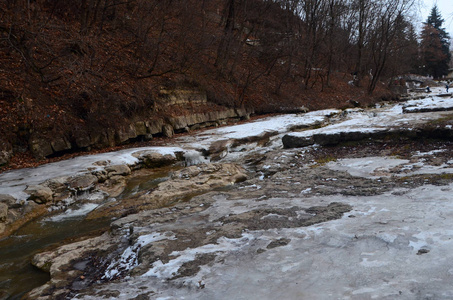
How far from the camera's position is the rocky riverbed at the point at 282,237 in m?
2.88

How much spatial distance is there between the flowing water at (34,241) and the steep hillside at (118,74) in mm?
4196

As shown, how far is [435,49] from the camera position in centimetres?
5806

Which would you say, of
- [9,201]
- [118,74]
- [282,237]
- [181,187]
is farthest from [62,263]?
[118,74]

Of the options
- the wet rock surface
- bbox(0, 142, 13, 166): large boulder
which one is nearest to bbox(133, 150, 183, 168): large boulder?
bbox(0, 142, 13, 166): large boulder

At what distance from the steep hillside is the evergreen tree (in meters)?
40.7

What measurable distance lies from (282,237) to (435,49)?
70391 mm

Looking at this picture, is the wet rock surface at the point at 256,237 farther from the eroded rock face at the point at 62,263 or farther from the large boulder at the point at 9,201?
the large boulder at the point at 9,201

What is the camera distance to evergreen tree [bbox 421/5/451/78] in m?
57.6

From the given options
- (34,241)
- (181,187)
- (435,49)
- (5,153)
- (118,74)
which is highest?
(435,49)

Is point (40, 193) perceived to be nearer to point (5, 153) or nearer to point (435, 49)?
point (5, 153)

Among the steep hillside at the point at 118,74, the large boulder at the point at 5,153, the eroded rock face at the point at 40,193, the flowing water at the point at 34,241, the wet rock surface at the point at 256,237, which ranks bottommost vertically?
the flowing water at the point at 34,241

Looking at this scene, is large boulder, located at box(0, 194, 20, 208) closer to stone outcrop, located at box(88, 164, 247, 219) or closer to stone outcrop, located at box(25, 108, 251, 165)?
stone outcrop, located at box(88, 164, 247, 219)

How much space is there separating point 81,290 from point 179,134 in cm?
1303

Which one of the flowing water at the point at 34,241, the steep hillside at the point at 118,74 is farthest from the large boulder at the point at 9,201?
the steep hillside at the point at 118,74
